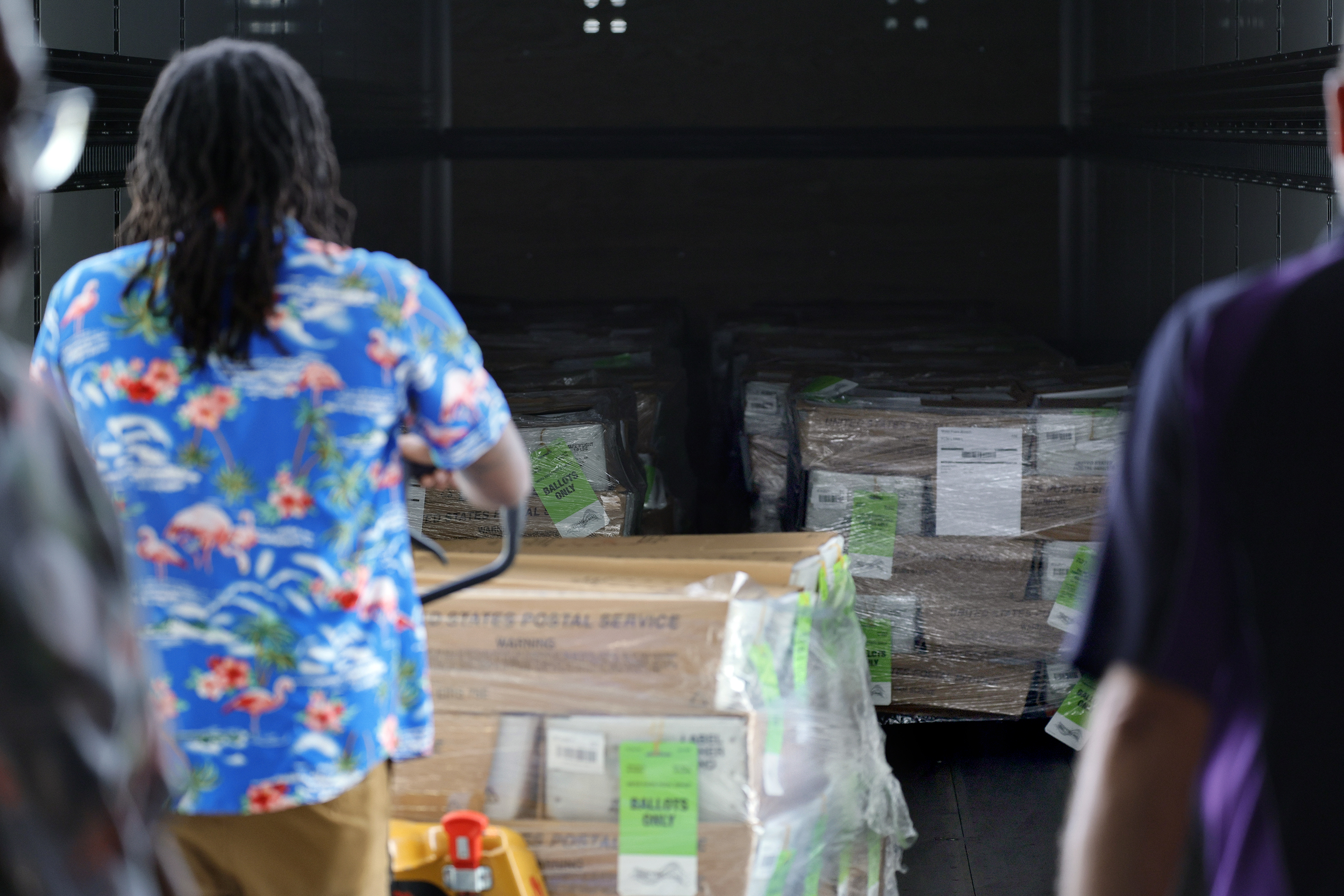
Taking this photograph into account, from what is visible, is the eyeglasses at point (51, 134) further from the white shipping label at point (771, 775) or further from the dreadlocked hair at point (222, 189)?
the white shipping label at point (771, 775)

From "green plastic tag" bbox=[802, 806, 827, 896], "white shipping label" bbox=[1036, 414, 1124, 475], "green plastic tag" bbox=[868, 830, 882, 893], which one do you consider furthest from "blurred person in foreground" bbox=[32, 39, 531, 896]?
"white shipping label" bbox=[1036, 414, 1124, 475]

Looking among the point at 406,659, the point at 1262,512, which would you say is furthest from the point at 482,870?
the point at 1262,512

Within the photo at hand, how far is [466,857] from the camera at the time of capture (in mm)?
2160

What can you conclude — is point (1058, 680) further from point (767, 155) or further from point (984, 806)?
point (767, 155)

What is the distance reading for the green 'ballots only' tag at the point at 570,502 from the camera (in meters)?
3.59

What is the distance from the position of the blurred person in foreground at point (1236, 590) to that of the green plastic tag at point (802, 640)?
4.71ft

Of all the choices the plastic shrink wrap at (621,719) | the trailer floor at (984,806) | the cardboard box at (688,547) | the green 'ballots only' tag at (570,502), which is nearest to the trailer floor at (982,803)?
the trailer floor at (984,806)

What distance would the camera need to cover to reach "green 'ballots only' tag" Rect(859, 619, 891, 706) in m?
3.69

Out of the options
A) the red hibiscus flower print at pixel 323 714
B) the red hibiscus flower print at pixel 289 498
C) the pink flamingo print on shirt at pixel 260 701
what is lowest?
the red hibiscus flower print at pixel 323 714

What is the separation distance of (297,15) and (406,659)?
372 centimetres

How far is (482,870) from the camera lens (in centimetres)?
217

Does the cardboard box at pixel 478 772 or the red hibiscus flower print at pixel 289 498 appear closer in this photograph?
the red hibiscus flower print at pixel 289 498

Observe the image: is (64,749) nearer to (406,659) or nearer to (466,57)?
(406,659)

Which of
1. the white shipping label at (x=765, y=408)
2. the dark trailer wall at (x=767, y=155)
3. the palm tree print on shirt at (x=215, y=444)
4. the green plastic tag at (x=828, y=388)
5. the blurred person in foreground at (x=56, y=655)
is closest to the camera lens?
the blurred person in foreground at (x=56, y=655)
